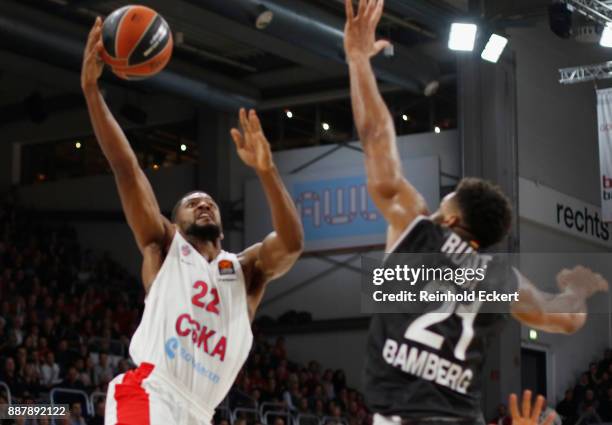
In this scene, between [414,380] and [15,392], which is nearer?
[414,380]

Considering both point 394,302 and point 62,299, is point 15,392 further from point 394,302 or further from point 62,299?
point 394,302

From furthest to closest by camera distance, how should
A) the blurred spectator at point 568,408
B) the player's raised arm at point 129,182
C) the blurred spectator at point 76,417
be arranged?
the blurred spectator at point 568,408
the blurred spectator at point 76,417
the player's raised arm at point 129,182

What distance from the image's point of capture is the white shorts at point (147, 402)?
5820 millimetres

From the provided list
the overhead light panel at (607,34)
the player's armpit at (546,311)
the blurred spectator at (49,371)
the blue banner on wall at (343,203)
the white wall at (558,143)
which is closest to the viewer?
the player's armpit at (546,311)

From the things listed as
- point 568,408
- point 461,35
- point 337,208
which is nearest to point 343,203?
point 337,208

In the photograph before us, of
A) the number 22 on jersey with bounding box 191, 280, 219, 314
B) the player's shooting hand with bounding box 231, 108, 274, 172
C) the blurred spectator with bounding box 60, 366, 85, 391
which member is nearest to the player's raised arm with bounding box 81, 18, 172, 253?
the number 22 on jersey with bounding box 191, 280, 219, 314

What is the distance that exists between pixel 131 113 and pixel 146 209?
62.8 feet

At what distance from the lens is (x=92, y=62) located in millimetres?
5914

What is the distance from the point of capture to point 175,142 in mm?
26641

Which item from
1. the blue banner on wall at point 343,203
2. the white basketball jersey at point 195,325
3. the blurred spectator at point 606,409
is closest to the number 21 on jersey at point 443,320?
the white basketball jersey at point 195,325

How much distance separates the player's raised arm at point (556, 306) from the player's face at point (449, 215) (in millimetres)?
492

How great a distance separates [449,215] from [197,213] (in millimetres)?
2216

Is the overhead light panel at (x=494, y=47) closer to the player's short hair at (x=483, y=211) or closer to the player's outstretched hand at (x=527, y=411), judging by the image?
the player's outstretched hand at (x=527, y=411)

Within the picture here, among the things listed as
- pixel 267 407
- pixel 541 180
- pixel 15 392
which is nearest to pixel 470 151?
pixel 541 180
